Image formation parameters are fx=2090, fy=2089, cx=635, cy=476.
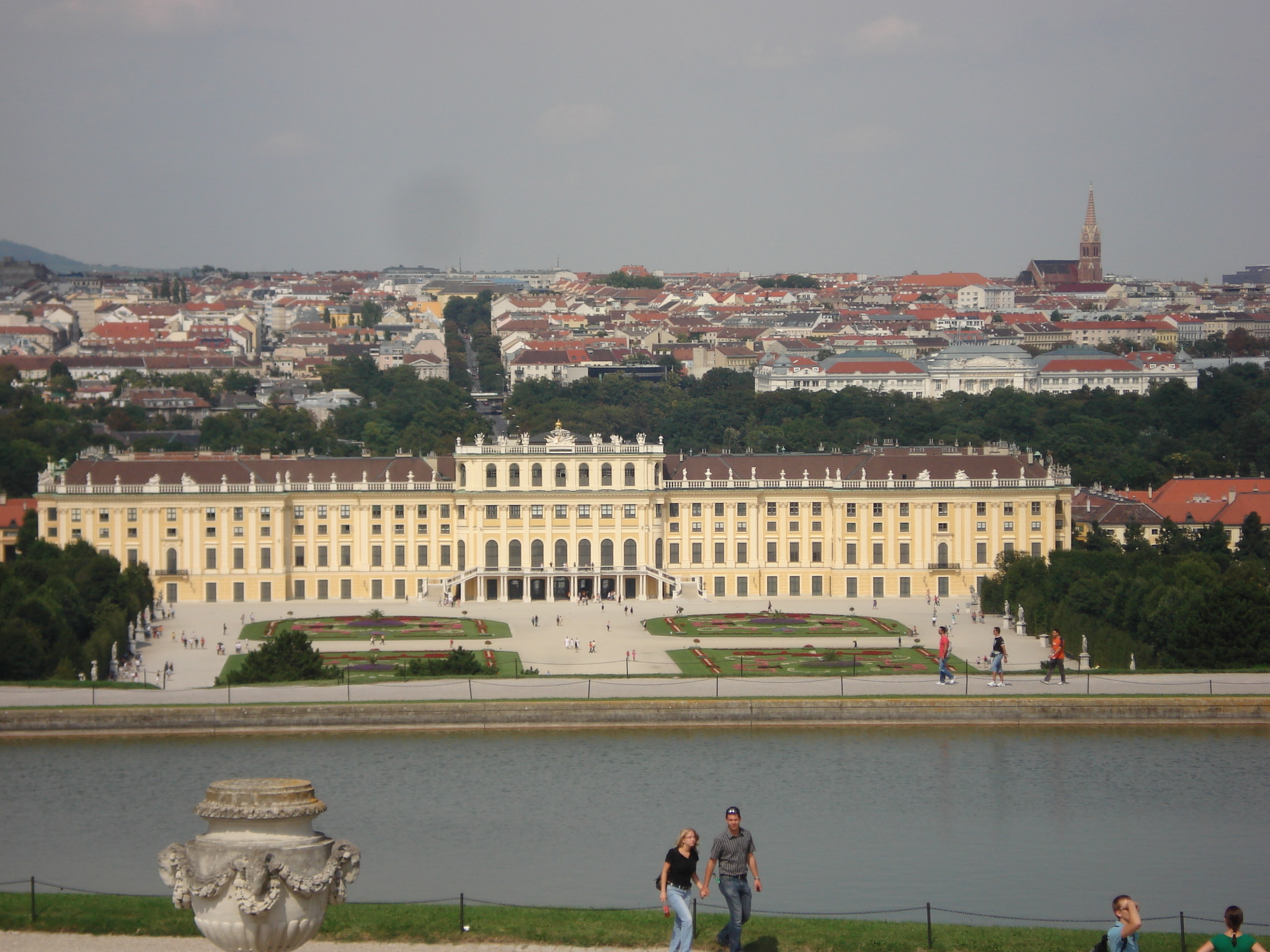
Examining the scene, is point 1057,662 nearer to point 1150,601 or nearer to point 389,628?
point 1150,601

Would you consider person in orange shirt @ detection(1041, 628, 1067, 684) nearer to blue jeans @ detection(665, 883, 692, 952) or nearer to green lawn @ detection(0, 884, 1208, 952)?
green lawn @ detection(0, 884, 1208, 952)

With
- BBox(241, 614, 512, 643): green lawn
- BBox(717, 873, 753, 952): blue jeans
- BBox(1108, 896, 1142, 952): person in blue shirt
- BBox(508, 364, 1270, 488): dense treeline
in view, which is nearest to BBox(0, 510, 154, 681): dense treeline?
BBox(241, 614, 512, 643): green lawn

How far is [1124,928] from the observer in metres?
21.1

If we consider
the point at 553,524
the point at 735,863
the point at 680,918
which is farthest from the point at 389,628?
the point at 680,918

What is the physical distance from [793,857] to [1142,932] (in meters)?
8.23

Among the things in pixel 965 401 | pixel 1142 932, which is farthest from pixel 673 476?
pixel 965 401

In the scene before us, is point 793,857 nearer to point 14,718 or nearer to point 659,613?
point 14,718

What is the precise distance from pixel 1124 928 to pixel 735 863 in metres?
4.26

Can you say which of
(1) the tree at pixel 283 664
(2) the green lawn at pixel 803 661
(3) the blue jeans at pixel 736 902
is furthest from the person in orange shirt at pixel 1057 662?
(3) the blue jeans at pixel 736 902

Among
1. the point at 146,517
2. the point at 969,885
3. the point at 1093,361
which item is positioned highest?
the point at 1093,361

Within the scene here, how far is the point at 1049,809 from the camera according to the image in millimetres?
39219

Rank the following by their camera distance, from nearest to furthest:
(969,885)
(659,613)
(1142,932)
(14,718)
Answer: (1142,932), (969,885), (14,718), (659,613)

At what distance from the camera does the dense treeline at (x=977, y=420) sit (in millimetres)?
115438

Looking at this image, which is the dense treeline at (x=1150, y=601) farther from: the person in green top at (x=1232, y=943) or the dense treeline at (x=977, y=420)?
the dense treeline at (x=977, y=420)
